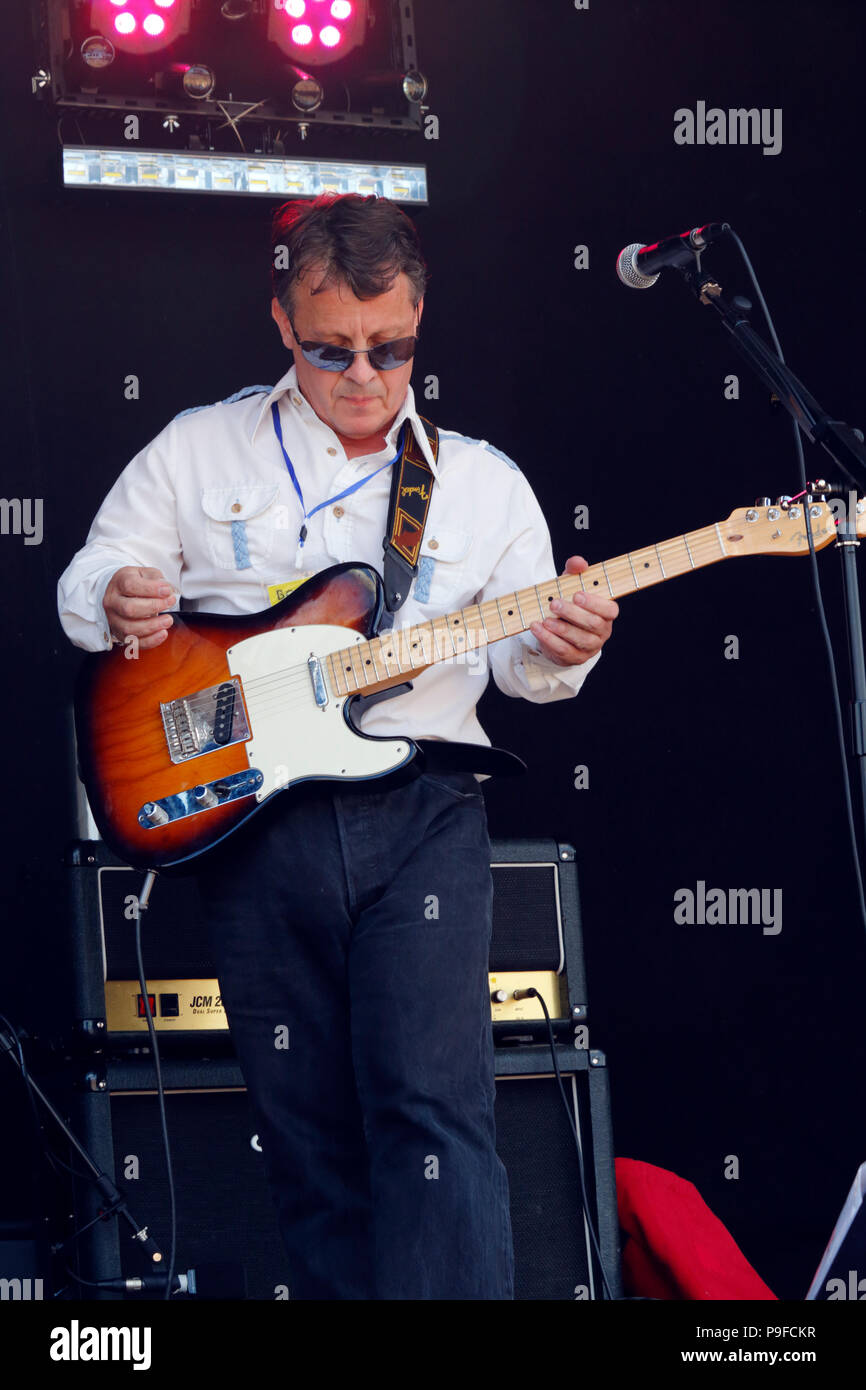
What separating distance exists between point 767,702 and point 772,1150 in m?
1.14

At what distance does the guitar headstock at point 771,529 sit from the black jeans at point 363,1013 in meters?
0.62

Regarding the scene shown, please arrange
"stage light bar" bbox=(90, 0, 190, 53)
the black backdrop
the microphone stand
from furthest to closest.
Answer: the black backdrop, "stage light bar" bbox=(90, 0, 190, 53), the microphone stand

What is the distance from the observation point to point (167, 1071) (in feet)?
8.95

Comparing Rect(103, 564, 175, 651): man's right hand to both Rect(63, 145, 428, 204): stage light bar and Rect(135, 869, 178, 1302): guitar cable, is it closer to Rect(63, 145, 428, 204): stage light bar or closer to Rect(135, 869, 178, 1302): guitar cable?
Rect(135, 869, 178, 1302): guitar cable

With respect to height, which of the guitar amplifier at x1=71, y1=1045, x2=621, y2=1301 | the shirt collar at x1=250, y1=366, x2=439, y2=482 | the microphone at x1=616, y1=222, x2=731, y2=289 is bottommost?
the guitar amplifier at x1=71, y1=1045, x2=621, y2=1301

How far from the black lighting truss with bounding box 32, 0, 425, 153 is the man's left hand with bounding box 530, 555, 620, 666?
1844 millimetres

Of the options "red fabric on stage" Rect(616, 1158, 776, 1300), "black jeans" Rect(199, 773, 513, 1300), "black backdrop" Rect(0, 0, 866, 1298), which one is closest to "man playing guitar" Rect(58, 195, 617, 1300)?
"black jeans" Rect(199, 773, 513, 1300)

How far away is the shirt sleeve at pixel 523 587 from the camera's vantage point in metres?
2.50

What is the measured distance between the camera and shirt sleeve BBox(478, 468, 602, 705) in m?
2.50

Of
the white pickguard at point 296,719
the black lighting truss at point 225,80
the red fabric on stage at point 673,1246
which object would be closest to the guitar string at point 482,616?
the white pickguard at point 296,719

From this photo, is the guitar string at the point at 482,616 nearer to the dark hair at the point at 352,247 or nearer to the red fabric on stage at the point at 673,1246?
the dark hair at the point at 352,247

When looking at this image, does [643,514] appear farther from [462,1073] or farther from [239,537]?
[462,1073]
